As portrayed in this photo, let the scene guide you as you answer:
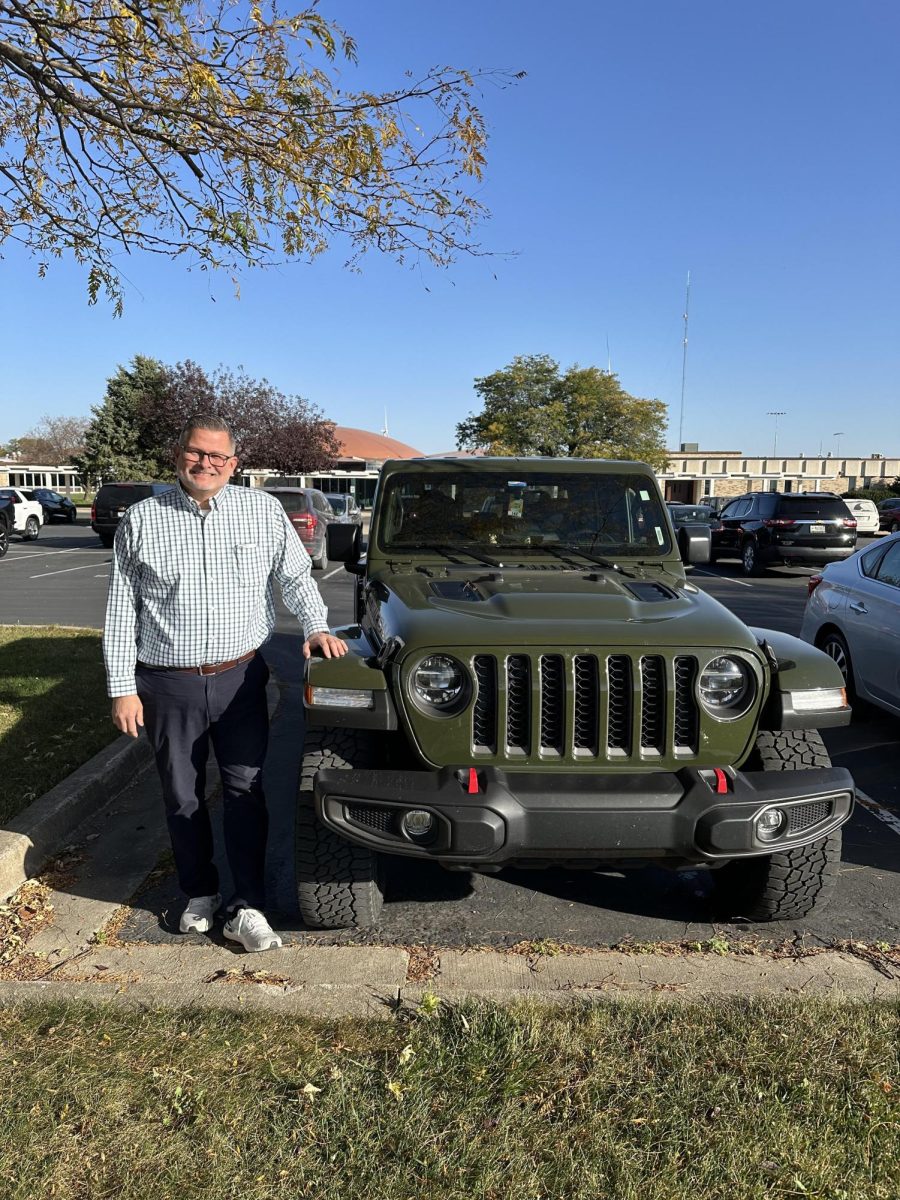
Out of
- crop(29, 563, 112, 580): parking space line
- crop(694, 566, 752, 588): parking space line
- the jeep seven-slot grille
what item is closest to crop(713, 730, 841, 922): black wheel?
the jeep seven-slot grille

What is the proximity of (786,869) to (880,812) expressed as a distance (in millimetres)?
1861

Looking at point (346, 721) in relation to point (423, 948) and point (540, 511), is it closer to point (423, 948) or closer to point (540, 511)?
point (423, 948)

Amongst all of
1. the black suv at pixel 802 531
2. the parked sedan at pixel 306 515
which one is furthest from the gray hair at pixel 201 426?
the black suv at pixel 802 531

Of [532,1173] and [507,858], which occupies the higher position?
[507,858]

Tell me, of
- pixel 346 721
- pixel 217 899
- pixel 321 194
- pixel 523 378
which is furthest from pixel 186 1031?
pixel 523 378

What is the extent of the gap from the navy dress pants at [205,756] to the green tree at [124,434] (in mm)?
41603

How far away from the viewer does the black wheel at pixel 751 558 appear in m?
17.0

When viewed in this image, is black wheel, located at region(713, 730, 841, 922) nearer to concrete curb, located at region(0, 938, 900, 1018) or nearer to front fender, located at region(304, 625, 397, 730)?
concrete curb, located at region(0, 938, 900, 1018)

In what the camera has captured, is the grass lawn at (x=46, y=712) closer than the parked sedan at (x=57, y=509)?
Yes

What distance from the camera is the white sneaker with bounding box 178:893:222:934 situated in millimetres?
3324

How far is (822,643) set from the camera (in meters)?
6.57

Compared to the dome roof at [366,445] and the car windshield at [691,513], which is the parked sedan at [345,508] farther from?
the dome roof at [366,445]

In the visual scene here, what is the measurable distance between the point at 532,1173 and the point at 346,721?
140 centimetres

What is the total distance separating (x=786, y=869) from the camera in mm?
→ 3230
